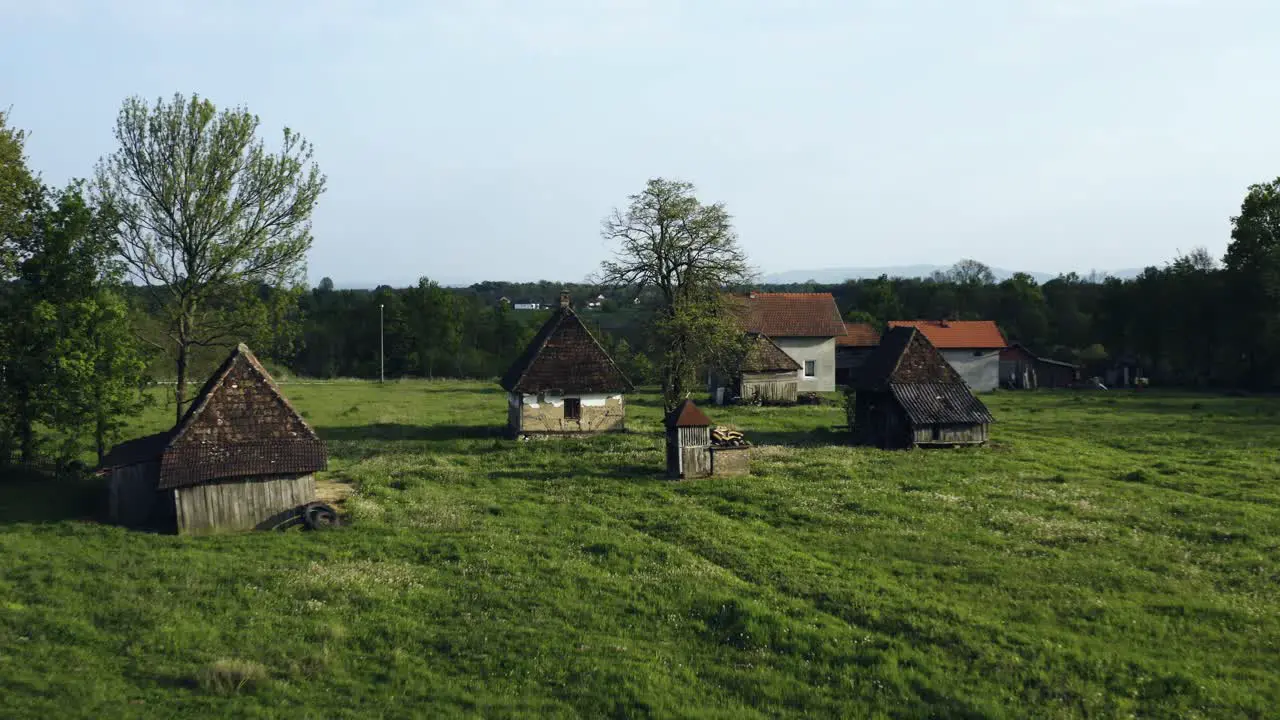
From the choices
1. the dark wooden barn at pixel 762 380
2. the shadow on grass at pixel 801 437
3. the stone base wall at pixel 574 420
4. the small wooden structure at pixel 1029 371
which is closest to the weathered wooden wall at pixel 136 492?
the stone base wall at pixel 574 420

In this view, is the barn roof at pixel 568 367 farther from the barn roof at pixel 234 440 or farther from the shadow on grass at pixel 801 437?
the barn roof at pixel 234 440

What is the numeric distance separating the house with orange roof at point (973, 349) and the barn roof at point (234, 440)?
53.8 metres

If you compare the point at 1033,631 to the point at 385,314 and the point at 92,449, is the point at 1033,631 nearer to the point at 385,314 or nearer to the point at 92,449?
the point at 92,449

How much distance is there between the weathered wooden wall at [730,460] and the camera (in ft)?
108

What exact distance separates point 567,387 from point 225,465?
19629 mm

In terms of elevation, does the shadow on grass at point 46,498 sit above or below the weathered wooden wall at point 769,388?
below

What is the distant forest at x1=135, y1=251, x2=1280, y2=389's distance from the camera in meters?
76.3

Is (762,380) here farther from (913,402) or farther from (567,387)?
(567,387)

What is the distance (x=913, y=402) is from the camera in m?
40.1

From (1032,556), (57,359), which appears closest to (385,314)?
(57,359)

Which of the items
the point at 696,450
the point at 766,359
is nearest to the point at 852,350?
the point at 766,359

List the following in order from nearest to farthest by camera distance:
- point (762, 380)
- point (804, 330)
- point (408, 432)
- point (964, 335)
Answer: point (408, 432), point (762, 380), point (804, 330), point (964, 335)

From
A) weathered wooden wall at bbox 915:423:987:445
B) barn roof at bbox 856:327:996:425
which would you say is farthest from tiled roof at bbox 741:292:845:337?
weathered wooden wall at bbox 915:423:987:445

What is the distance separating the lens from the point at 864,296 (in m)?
115
